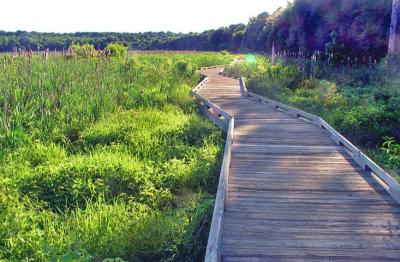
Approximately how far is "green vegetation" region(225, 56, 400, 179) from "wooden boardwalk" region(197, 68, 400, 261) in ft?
4.04

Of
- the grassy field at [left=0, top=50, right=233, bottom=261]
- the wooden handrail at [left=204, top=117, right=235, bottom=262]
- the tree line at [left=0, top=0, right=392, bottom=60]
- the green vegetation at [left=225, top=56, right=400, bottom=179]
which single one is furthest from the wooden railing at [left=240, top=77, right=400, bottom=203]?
the tree line at [left=0, top=0, right=392, bottom=60]

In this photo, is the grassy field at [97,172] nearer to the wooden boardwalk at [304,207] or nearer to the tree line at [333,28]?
the wooden boardwalk at [304,207]

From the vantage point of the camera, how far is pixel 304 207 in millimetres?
4727

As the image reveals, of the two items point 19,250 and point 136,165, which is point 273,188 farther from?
point 19,250

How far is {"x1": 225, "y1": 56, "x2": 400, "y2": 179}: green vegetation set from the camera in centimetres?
887

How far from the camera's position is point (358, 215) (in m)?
4.53

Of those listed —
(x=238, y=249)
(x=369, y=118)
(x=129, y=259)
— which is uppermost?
(x=369, y=118)

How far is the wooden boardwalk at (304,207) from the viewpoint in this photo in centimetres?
381

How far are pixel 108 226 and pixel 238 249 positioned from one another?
1.49 meters

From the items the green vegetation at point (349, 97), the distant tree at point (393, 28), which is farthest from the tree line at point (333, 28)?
the distant tree at point (393, 28)

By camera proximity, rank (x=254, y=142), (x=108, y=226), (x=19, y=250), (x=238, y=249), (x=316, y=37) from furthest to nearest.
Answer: (x=316, y=37)
(x=254, y=142)
(x=108, y=226)
(x=19, y=250)
(x=238, y=249)

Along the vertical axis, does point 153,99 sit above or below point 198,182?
above

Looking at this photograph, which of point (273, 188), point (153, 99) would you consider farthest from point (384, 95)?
point (273, 188)

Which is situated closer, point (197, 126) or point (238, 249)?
point (238, 249)
